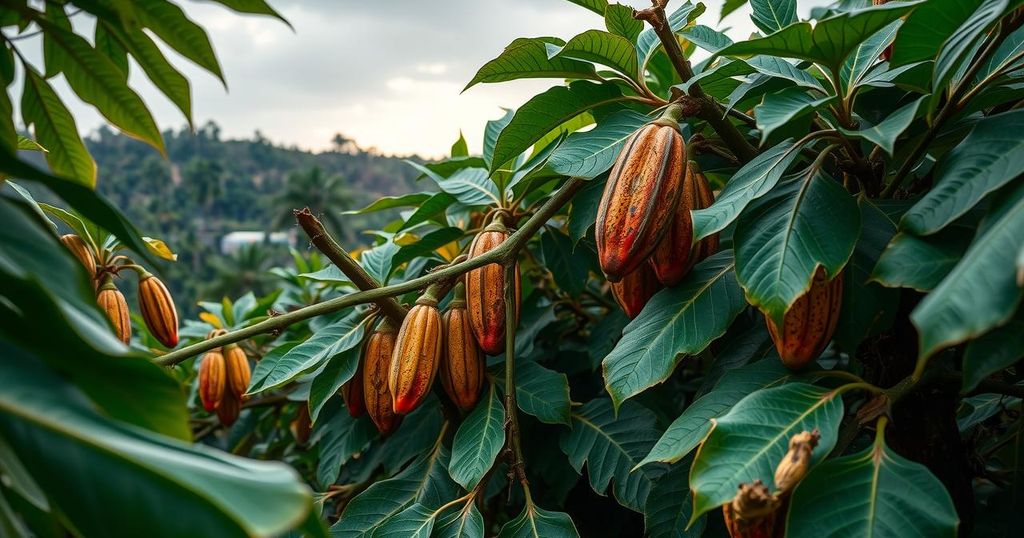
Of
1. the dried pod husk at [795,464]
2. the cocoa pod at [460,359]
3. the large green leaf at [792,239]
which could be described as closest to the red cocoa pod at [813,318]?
the large green leaf at [792,239]


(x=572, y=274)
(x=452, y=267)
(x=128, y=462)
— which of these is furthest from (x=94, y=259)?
(x=128, y=462)

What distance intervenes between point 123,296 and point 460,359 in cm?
53

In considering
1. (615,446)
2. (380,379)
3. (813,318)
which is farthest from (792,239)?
(380,379)

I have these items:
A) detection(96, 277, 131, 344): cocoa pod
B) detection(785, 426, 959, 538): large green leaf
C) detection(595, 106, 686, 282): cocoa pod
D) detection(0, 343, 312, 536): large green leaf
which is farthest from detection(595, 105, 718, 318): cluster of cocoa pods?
detection(96, 277, 131, 344): cocoa pod

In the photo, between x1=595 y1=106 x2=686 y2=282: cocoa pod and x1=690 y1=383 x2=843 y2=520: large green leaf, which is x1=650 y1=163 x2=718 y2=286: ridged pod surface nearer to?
x1=595 y1=106 x2=686 y2=282: cocoa pod

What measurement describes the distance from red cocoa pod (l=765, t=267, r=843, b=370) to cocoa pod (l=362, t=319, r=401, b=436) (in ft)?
1.47

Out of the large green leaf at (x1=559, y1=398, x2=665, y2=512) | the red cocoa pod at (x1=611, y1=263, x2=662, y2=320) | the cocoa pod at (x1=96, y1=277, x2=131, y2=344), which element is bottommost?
the large green leaf at (x1=559, y1=398, x2=665, y2=512)

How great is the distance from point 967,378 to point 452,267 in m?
0.51

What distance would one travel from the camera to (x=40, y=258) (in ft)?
1.36

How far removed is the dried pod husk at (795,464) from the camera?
0.52 meters

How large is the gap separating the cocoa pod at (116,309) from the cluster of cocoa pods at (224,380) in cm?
19

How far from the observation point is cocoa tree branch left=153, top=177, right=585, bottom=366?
784 mm

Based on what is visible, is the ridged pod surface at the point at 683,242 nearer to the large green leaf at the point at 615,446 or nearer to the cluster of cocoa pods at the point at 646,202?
the cluster of cocoa pods at the point at 646,202

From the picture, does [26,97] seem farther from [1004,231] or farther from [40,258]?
[1004,231]
